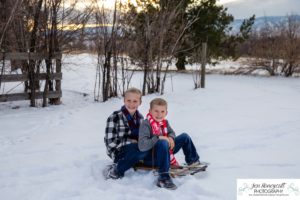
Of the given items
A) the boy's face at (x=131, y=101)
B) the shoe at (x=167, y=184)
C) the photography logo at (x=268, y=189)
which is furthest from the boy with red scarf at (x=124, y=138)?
the photography logo at (x=268, y=189)

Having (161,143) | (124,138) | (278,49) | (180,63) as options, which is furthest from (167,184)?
(180,63)

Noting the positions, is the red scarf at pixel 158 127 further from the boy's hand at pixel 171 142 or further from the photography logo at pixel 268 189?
the photography logo at pixel 268 189

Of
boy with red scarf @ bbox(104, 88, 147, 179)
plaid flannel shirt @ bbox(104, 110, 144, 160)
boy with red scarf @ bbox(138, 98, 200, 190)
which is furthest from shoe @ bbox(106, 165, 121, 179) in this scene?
boy with red scarf @ bbox(138, 98, 200, 190)

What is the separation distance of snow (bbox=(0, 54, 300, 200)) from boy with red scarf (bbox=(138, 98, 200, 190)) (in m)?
0.15

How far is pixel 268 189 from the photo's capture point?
146 inches

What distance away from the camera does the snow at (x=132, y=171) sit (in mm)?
3723

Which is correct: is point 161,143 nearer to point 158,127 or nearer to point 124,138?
point 158,127

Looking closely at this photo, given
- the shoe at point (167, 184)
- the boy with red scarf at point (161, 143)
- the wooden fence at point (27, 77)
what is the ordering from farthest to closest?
the wooden fence at point (27, 77) → the boy with red scarf at point (161, 143) → the shoe at point (167, 184)

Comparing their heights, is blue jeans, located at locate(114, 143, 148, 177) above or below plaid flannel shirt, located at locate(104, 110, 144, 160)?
below

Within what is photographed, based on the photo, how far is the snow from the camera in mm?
3723

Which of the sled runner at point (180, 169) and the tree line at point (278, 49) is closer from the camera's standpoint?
the sled runner at point (180, 169)

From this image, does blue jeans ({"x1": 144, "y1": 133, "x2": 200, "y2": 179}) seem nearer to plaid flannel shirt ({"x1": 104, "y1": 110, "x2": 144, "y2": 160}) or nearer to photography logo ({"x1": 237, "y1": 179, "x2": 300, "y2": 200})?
plaid flannel shirt ({"x1": 104, "y1": 110, "x2": 144, "y2": 160})

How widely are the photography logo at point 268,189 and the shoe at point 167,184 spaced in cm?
62

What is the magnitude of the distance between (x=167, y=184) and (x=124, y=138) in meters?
0.73
